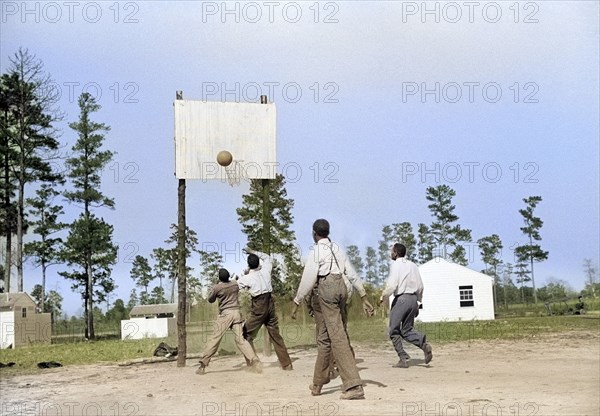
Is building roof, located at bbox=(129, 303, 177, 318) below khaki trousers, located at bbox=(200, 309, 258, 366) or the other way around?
below

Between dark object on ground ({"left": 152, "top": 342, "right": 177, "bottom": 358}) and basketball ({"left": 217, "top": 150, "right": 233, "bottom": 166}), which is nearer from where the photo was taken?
basketball ({"left": 217, "top": 150, "right": 233, "bottom": 166})

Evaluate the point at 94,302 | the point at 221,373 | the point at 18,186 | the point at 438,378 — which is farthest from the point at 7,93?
the point at 438,378

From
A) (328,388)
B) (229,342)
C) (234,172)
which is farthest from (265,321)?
(229,342)

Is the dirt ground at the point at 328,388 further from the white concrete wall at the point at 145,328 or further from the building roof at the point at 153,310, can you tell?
the building roof at the point at 153,310

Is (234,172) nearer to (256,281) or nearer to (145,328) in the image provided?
(256,281)

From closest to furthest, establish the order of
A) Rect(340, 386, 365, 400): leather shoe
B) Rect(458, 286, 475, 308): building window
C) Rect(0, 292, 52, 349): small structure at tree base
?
Rect(340, 386, 365, 400): leather shoe
Rect(0, 292, 52, 349): small structure at tree base
Rect(458, 286, 475, 308): building window

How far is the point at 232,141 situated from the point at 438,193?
1784 inches

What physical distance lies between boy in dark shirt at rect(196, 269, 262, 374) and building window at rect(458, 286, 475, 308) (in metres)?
35.6

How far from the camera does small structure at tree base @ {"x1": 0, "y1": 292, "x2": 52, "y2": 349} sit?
37562 mm

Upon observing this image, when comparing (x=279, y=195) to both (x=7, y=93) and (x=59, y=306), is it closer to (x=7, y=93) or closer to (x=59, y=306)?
(x=7, y=93)

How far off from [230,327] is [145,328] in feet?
109

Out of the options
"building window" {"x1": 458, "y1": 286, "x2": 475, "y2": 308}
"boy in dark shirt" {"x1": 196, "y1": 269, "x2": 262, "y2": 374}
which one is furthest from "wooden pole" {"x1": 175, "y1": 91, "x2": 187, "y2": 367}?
"building window" {"x1": 458, "y1": 286, "x2": 475, "y2": 308}

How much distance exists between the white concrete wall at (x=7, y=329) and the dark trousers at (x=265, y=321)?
95.9 ft

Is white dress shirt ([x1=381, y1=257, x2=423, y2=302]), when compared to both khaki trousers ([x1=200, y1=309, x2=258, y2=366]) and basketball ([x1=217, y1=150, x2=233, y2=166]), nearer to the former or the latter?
khaki trousers ([x1=200, y1=309, x2=258, y2=366])
